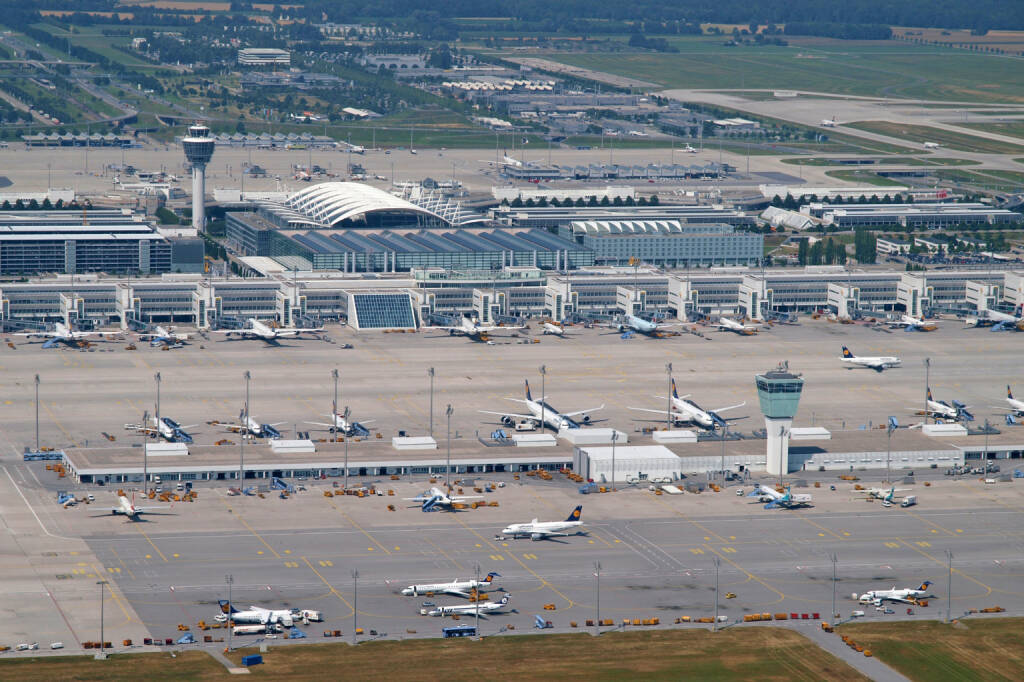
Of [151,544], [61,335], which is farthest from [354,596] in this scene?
[61,335]

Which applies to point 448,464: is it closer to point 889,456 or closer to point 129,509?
point 129,509

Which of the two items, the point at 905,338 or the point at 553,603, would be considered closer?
the point at 553,603

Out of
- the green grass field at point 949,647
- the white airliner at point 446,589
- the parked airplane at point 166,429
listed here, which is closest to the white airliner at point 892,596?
the green grass field at point 949,647

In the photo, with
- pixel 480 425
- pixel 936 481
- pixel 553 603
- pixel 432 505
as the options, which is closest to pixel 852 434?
pixel 936 481

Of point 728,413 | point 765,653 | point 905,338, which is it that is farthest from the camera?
point 905,338

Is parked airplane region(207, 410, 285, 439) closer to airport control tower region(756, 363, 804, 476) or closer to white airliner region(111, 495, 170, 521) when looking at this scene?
white airliner region(111, 495, 170, 521)

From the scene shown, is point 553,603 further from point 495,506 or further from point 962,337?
point 962,337

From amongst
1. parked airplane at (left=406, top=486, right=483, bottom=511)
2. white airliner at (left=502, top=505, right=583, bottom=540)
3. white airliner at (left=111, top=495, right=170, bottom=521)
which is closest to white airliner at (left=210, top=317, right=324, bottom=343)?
parked airplane at (left=406, top=486, right=483, bottom=511)
